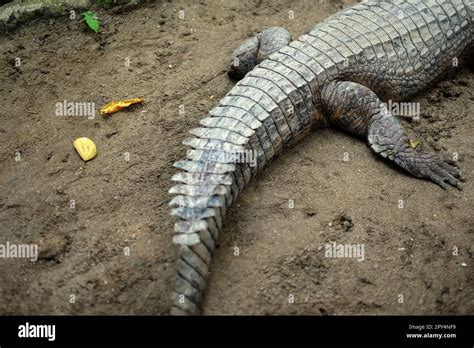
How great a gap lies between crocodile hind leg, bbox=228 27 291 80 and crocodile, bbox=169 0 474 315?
0.01 metres

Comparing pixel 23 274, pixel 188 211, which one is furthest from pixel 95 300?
pixel 188 211

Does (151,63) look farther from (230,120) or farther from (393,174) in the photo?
(393,174)

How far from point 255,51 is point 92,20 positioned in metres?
1.85

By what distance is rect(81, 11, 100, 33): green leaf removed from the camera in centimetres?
523

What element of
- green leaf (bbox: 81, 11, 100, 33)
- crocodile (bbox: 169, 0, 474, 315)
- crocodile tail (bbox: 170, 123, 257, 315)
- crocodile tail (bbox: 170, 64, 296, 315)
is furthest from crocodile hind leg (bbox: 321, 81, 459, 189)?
green leaf (bbox: 81, 11, 100, 33)

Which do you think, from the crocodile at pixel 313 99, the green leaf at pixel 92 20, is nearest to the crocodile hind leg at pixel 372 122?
the crocodile at pixel 313 99

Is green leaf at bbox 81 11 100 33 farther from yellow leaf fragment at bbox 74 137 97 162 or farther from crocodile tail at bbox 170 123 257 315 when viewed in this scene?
crocodile tail at bbox 170 123 257 315

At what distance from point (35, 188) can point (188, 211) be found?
60.3 inches

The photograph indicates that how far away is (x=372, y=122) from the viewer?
14.2 ft

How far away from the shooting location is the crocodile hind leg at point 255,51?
4.84m
